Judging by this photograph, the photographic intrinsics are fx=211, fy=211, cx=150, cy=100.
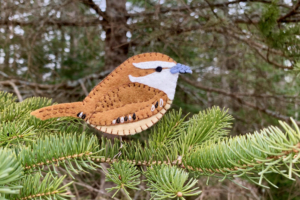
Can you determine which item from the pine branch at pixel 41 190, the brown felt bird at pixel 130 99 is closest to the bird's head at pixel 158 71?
the brown felt bird at pixel 130 99

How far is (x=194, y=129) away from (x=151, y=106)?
0.13 m

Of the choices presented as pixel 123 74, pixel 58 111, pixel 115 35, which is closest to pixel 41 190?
pixel 58 111

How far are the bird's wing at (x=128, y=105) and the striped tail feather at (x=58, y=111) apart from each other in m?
0.04

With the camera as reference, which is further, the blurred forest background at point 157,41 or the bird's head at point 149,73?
the blurred forest background at point 157,41

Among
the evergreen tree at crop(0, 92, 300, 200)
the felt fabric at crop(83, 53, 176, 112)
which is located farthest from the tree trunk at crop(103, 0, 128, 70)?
the evergreen tree at crop(0, 92, 300, 200)

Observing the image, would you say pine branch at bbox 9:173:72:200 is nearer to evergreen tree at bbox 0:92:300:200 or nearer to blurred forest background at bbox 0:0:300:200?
evergreen tree at bbox 0:92:300:200

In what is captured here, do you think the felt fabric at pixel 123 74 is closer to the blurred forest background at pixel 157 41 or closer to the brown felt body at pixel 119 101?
the brown felt body at pixel 119 101

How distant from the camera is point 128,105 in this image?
578mm

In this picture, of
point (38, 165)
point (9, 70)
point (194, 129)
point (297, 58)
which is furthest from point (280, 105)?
point (9, 70)

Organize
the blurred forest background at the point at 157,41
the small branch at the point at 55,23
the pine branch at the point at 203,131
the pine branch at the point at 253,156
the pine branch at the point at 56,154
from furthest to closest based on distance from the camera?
the small branch at the point at 55,23, the blurred forest background at the point at 157,41, the pine branch at the point at 203,131, the pine branch at the point at 56,154, the pine branch at the point at 253,156

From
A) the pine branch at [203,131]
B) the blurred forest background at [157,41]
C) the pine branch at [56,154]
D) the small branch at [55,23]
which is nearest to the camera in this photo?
the pine branch at [56,154]

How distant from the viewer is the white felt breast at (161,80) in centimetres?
59

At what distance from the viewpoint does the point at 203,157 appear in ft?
1.45

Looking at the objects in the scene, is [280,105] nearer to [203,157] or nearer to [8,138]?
[203,157]
